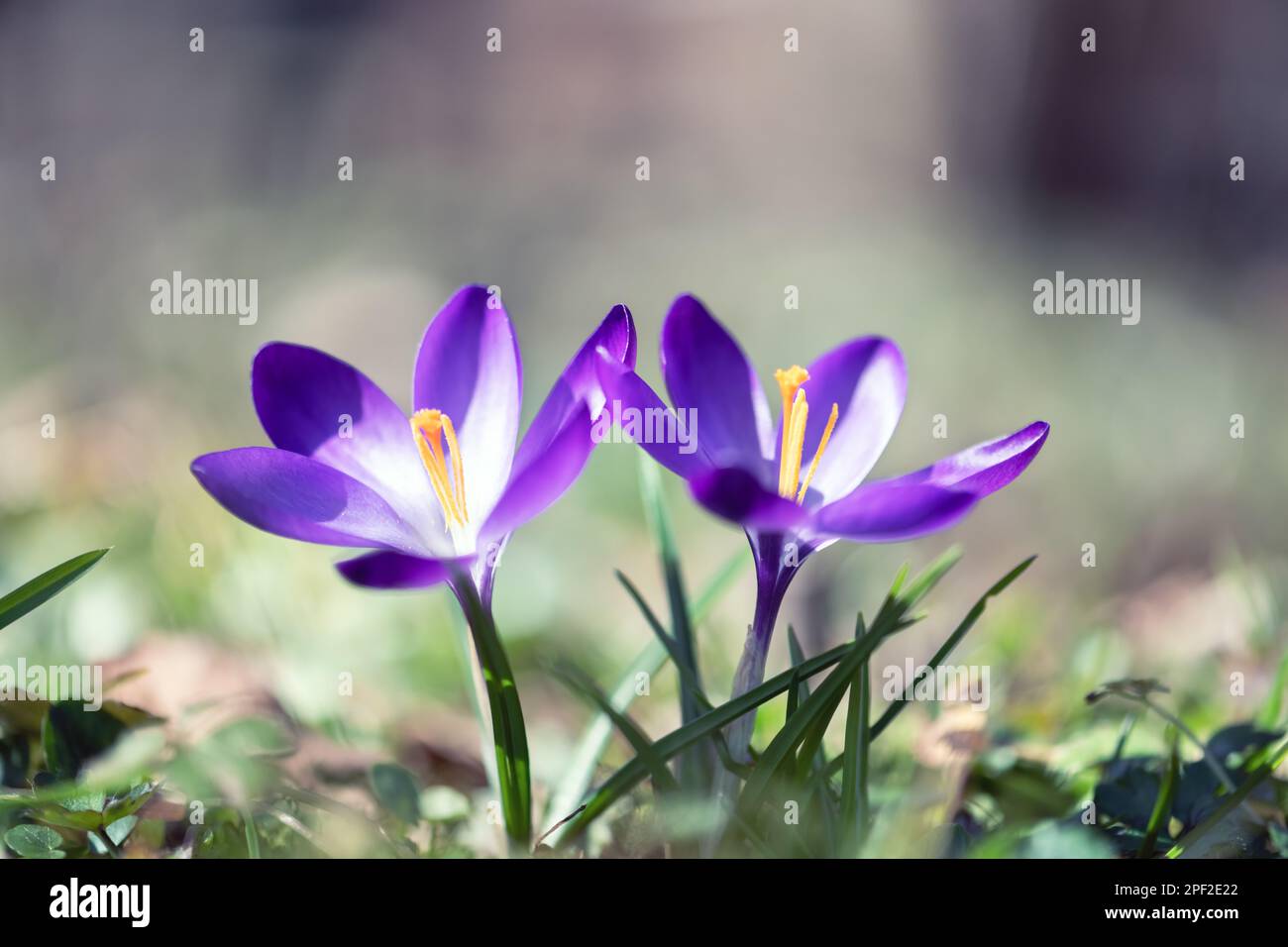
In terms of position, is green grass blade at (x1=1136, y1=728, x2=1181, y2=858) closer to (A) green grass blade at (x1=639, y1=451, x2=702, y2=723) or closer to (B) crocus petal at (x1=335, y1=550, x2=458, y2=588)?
(A) green grass blade at (x1=639, y1=451, x2=702, y2=723)

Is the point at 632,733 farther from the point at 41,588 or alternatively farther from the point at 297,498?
the point at 41,588

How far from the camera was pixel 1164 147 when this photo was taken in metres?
3.66

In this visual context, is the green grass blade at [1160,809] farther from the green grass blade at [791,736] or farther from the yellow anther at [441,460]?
the yellow anther at [441,460]

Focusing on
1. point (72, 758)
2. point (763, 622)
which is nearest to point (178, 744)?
point (72, 758)

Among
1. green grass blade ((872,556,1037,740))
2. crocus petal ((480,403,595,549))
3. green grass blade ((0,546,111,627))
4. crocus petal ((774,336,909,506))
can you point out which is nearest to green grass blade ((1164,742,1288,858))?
green grass blade ((872,556,1037,740))

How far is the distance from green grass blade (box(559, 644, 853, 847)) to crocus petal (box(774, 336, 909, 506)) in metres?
0.10

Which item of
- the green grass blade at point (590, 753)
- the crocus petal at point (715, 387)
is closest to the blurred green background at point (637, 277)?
the green grass blade at point (590, 753)

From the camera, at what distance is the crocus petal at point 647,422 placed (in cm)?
54

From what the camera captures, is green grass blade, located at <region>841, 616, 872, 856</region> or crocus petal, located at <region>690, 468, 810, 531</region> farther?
green grass blade, located at <region>841, 616, 872, 856</region>

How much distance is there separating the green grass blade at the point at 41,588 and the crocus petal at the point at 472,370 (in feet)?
0.69

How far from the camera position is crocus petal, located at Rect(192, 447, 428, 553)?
1.69 feet

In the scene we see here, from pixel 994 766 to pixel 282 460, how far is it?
549 mm
